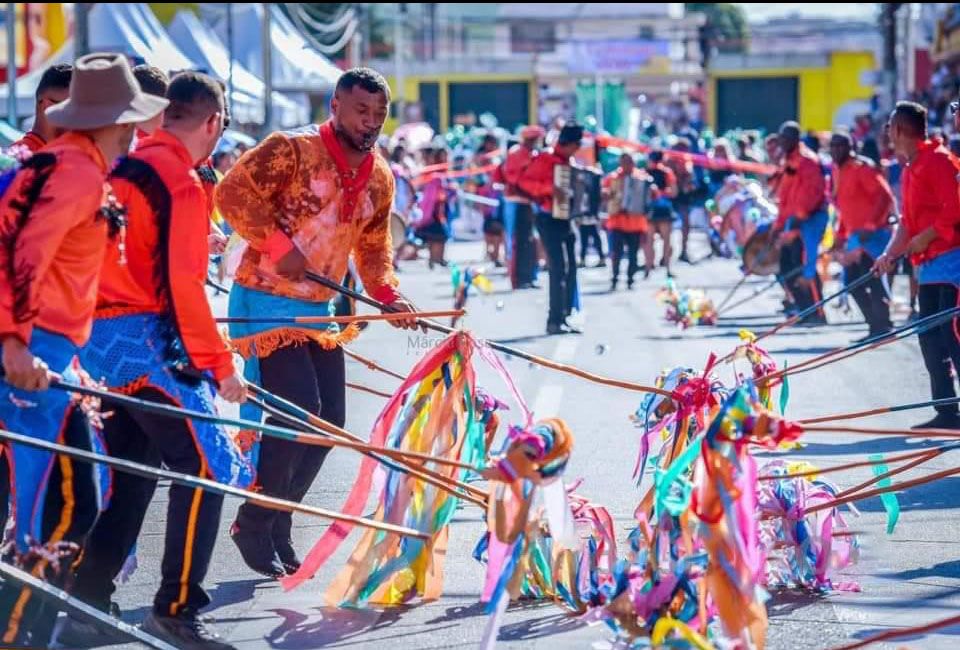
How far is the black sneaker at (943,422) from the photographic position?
1107 cm

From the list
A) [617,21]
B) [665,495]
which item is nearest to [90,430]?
[665,495]

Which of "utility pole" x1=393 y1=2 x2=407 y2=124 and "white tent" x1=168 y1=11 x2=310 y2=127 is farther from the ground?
"utility pole" x1=393 y1=2 x2=407 y2=124

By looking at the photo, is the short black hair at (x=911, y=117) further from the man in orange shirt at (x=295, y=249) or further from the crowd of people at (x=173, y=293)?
the man in orange shirt at (x=295, y=249)

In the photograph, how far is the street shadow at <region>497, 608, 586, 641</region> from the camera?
5988 millimetres

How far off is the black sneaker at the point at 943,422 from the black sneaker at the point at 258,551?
526 centimetres

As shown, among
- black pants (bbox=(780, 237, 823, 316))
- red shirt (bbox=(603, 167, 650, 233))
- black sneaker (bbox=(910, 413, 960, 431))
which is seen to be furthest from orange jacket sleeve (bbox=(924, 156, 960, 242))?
red shirt (bbox=(603, 167, 650, 233))

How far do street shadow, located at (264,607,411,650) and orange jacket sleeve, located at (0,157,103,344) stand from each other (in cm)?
145

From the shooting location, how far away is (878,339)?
767 centimetres

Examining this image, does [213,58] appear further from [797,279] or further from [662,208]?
[797,279]

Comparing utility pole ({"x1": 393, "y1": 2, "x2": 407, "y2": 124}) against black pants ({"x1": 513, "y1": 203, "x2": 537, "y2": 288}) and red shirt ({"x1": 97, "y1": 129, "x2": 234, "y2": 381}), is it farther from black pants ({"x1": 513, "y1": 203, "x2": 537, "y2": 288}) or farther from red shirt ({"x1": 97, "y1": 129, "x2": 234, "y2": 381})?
red shirt ({"x1": 97, "y1": 129, "x2": 234, "y2": 381})

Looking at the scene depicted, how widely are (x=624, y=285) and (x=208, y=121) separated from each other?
1923 centimetres

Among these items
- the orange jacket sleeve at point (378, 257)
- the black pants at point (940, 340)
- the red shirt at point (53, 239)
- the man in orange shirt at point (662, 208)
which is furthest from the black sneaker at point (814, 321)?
the red shirt at point (53, 239)

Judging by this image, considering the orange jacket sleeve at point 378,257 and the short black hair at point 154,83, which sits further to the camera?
the orange jacket sleeve at point 378,257

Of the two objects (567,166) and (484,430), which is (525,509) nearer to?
(484,430)
